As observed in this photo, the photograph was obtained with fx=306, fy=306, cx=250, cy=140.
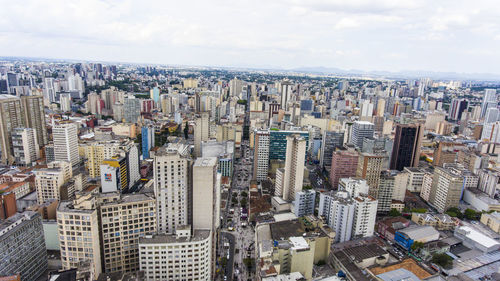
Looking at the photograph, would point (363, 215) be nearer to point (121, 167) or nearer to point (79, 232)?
point (79, 232)

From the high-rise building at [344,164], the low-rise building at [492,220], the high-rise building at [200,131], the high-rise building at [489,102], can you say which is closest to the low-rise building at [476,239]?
the low-rise building at [492,220]

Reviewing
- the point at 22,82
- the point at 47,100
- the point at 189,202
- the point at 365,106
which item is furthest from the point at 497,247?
the point at 22,82

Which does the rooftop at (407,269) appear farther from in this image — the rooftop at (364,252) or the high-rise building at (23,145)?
the high-rise building at (23,145)

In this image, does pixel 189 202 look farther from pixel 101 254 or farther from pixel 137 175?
pixel 137 175

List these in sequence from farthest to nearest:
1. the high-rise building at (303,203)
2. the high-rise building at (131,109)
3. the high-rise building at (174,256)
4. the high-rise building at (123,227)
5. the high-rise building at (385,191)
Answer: the high-rise building at (131,109), the high-rise building at (385,191), the high-rise building at (303,203), the high-rise building at (123,227), the high-rise building at (174,256)

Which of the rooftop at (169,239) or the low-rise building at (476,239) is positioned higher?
the rooftop at (169,239)

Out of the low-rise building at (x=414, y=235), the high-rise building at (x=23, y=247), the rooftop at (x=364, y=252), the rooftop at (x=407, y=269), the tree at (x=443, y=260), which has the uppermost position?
the high-rise building at (x=23, y=247)
